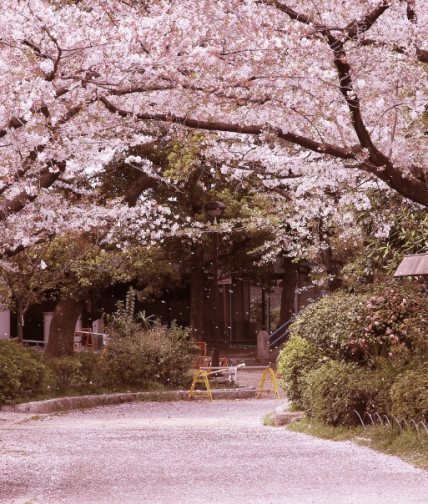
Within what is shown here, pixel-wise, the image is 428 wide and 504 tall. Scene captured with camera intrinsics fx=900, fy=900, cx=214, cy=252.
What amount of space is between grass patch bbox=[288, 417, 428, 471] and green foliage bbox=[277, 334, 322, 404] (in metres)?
1.90

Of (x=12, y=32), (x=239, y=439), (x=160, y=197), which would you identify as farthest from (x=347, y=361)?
(x=160, y=197)

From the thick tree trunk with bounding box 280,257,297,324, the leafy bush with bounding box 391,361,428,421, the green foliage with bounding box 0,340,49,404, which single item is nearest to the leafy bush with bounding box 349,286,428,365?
the leafy bush with bounding box 391,361,428,421

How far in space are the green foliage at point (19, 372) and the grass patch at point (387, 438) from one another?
6.72 meters

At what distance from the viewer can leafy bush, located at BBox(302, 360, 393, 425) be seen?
12.0 m

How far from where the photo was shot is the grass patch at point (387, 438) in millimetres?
9820

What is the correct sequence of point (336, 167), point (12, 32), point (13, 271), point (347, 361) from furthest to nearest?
point (13, 271)
point (347, 361)
point (336, 167)
point (12, 32)

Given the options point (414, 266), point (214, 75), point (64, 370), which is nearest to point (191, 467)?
point (414, 266)

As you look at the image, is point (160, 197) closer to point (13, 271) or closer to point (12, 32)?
point (13, 271)

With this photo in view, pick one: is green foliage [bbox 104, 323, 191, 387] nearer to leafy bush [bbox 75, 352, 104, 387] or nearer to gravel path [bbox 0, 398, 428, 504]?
leafy bush [bbox 75, 352, 104, 387]

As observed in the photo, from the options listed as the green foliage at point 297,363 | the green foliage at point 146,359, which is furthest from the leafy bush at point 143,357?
the green foliage at point 297,363

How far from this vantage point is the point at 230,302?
Result: 4634 centimetres

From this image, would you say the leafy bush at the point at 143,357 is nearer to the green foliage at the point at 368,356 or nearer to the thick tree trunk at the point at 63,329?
the thick tree trunk at the point at 63,329

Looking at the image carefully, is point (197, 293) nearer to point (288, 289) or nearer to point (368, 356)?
point (288, 289)

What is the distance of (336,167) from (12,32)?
5221 mm
